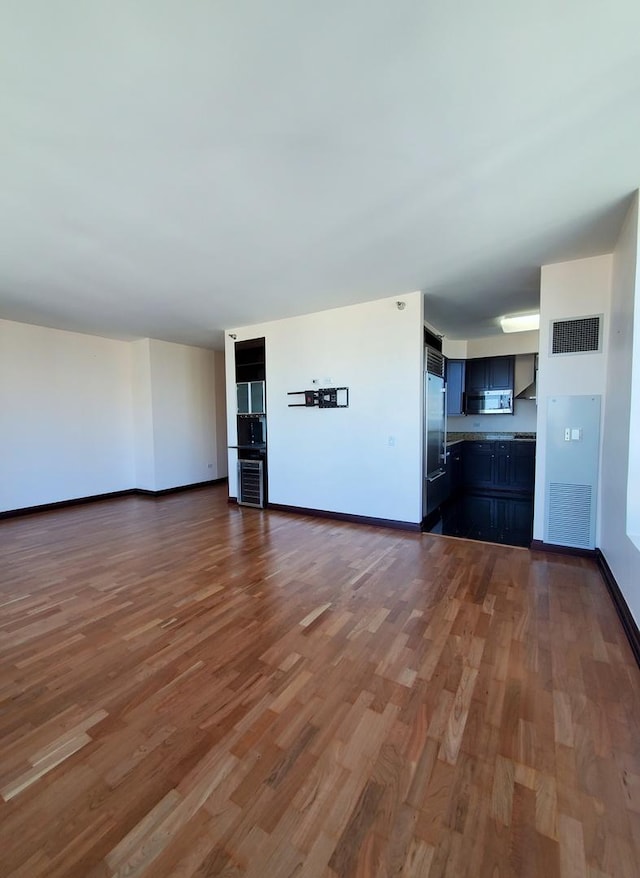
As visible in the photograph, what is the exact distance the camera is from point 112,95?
5.31 feet

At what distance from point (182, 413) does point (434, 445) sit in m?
4.85

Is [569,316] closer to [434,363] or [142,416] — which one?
[434,363]

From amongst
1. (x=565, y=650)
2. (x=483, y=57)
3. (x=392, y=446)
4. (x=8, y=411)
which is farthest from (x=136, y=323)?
(x=565, y=650)

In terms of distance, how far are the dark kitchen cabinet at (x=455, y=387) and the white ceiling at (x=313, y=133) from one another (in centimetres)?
377

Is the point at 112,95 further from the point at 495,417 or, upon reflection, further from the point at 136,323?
the point at 495,417

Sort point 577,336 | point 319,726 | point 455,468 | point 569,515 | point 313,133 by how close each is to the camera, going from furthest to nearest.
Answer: point 455,468
point 569,515
point 577,336
point 313,133
point 319,726

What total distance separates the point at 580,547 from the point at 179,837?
12.4 ft

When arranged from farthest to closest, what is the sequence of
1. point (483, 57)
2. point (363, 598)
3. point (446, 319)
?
point (446, 319)
point (363, 598)
point (483, 57)

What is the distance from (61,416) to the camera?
19.4 feet

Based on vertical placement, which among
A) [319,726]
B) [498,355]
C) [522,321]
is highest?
[522,321]

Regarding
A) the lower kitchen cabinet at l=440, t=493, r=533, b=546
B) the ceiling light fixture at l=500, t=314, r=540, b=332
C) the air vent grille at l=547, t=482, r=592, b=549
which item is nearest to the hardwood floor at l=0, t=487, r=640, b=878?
the air vent grille at l=547, t=482, r=592, b=549

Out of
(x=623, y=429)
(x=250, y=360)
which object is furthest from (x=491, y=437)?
(x=250, y=360)

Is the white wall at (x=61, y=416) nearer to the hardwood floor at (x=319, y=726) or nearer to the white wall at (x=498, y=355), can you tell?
the hardwood floor at (x=319, y=726)

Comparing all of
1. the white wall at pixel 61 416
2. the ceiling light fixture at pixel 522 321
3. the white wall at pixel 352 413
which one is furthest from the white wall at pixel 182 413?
the ceiling light fixture at pixel 522 321
